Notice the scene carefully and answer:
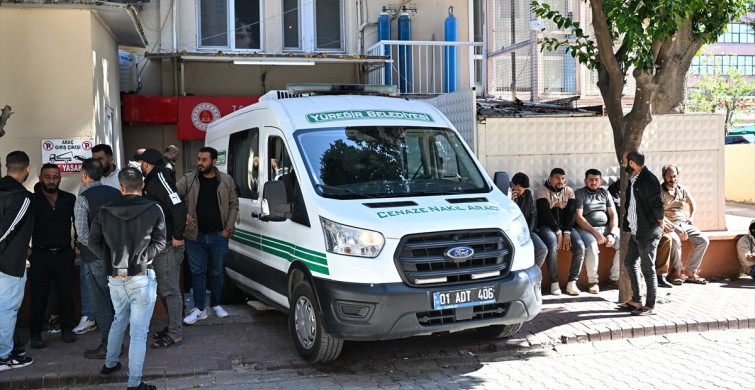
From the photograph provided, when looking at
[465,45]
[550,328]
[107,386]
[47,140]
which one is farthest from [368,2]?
[107,386]

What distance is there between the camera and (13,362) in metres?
6.50

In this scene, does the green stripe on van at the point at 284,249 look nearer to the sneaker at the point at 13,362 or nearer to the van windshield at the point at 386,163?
the van windshield at the point at 386,163

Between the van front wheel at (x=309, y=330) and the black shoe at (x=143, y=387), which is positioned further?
the van front wheel at (x=309, y=330)

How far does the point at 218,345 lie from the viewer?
7191 mm

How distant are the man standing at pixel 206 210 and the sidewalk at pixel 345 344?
29.7 inches

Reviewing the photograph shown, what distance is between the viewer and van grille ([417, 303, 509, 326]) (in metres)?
6.02

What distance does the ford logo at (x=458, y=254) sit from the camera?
6004mm

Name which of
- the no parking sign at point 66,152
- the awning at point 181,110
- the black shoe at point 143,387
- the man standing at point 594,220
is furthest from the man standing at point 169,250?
the awning at point 181,110

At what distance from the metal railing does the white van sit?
608 centimetres

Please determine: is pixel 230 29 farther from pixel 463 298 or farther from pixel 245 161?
pixel 463 298

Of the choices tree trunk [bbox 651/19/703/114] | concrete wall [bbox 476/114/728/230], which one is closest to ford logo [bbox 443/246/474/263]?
concrete wall [bbox 476/114/728/230]

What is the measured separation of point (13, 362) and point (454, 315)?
3.90m

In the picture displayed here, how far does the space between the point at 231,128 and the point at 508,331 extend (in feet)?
13.1

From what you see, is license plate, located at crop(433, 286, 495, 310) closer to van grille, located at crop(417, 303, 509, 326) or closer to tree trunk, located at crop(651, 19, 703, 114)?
van grille, located at crop(417, 303, 509, 326)
